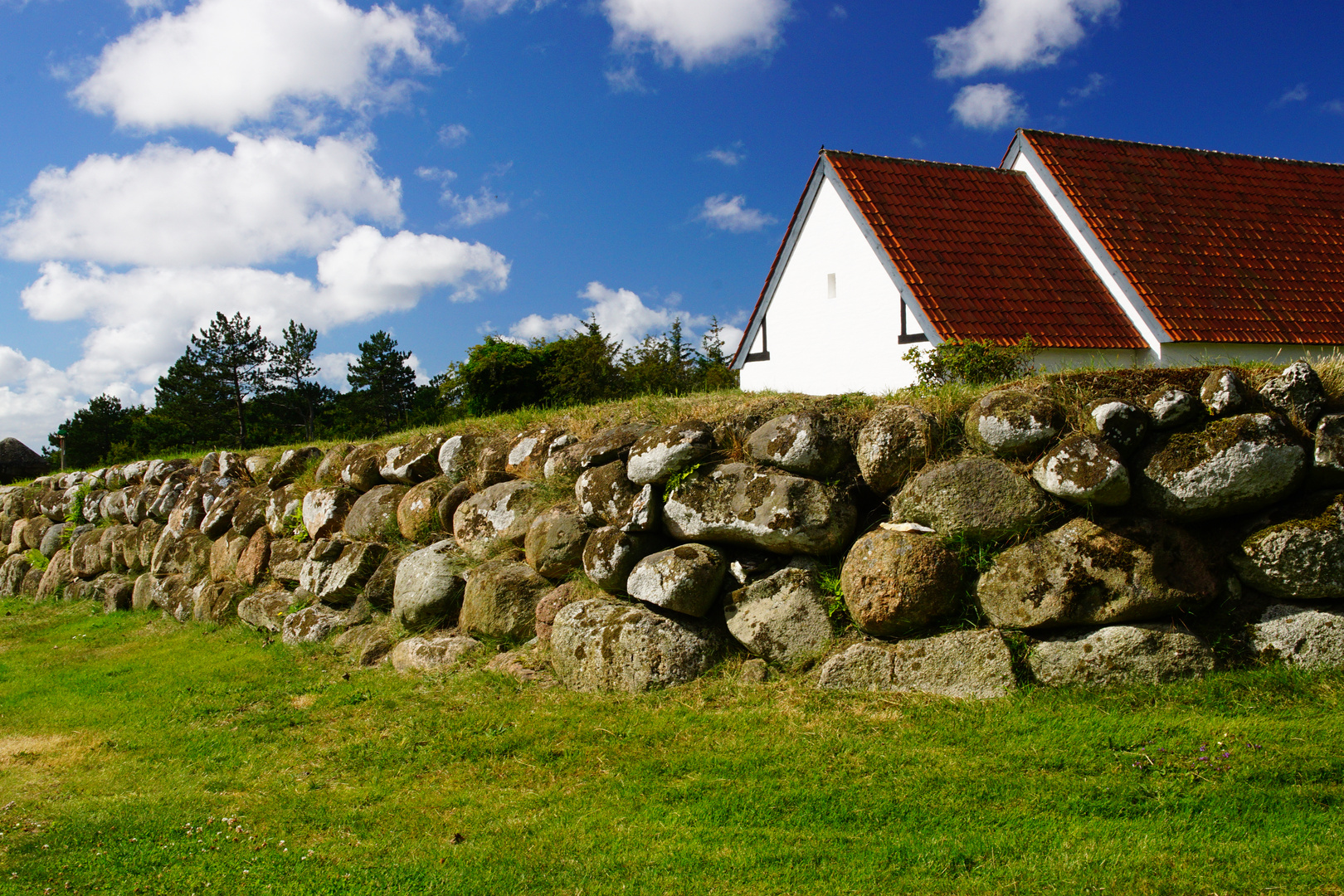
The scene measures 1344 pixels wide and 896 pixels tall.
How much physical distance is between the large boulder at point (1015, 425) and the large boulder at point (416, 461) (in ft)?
17.4

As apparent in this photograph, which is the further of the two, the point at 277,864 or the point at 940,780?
the point at 940,780

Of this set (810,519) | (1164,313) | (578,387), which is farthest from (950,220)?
(810,519)

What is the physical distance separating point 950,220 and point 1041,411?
32.1 ft

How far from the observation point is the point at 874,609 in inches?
215

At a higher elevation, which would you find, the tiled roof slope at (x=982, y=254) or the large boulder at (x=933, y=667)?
the tiled roof slope at (x=982, y=254)

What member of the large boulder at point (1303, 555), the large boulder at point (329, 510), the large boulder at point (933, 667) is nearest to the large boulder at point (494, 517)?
the large boulder at point (329, 510)

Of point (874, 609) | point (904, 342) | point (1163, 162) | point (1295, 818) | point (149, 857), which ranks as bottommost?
point (149, 857)

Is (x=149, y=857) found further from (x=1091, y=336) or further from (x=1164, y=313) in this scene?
(x=1164, y=313)

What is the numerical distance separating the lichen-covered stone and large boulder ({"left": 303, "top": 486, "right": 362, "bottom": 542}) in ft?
22.8

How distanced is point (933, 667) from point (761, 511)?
4.82ft

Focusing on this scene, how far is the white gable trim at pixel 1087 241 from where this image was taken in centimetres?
1338

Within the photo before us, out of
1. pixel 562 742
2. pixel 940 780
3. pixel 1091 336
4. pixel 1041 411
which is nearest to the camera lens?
pixel 940 780

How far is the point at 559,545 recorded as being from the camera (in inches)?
276

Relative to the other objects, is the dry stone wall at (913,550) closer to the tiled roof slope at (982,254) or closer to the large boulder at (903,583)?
the large boulder at (903,583)
